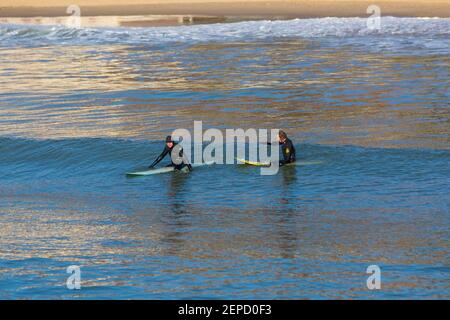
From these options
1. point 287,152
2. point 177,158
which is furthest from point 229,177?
point 287,152

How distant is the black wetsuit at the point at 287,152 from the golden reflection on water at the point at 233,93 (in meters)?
3.14

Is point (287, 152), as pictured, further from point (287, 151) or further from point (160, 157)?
point (160, 157)

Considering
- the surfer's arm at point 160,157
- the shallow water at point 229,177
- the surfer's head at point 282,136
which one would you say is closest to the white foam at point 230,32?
the shallow water at point 229,177

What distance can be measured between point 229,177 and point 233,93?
500 inches

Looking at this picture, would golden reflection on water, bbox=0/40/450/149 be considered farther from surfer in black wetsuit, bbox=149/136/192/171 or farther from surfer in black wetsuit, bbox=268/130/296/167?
surfer in black wetsuit, bbox=149/136/192/171

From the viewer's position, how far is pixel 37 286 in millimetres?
15891

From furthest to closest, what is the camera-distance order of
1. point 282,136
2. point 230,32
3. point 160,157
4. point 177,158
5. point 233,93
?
point 230,32 < point 233,93 < point 160,157 < point 177,158 < point 282,136

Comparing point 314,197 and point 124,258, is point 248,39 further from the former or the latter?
point 124,258

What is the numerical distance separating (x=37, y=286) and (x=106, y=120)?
1702cm

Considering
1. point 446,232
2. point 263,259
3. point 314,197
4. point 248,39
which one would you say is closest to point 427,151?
point 314,197

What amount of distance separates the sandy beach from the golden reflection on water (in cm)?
1634

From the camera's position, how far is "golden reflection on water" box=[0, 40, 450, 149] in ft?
99.3

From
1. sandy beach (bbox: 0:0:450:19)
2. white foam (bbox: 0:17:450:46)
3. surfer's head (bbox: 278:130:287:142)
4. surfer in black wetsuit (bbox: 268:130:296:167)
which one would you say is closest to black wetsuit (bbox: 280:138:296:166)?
surfer in black wetsuit (bbox: 268:130:296:167)

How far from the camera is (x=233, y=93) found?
120 feet
